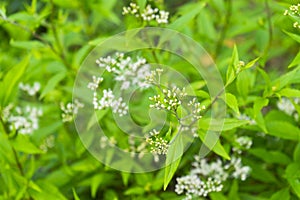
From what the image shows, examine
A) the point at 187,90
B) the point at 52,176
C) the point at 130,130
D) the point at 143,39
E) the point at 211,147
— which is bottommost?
the point at 52,176

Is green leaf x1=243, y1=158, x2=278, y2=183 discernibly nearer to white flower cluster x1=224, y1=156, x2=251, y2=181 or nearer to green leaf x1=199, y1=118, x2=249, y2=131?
white flower cluster x1=224, y1=156, x2=251, y2=181

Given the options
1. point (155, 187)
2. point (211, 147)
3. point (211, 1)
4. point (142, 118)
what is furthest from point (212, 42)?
point (211, 147)

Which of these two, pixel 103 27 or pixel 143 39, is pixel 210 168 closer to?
pixel 143 39

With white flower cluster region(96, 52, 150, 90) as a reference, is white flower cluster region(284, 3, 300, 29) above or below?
above

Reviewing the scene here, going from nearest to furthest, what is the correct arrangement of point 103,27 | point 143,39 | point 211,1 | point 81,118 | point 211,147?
1. point 211,147
2. point 143,39
3. point 81,118
4. point 211,1
5. point 103,27

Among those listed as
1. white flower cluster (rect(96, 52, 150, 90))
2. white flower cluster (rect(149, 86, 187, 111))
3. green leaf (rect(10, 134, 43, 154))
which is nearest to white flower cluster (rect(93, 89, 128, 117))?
white flower cluster (rect(96, 52, 150, 90))

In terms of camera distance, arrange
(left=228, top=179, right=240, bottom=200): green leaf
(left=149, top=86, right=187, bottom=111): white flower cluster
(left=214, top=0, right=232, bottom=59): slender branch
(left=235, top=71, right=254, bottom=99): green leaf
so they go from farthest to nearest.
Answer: (left=214, top=0, right=232, bottom=59): slender branch < (left=228, top=179, right=240, bottom=200): green leaf < (left=235, top=71, right=254, bottom=99): green leaf < (left=149, top=86, right=187, bottom=111): white flower cluster

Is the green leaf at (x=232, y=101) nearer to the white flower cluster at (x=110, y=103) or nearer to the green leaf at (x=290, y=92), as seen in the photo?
the green leaf at (x=290, y=92)

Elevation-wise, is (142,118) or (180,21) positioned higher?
(180,21)
